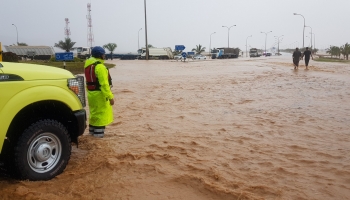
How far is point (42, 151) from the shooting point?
382 centimetres

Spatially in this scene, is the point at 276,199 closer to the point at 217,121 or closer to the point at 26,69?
the point at 26,69

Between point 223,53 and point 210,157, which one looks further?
point 223,53

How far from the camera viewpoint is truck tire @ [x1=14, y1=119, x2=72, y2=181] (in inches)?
143

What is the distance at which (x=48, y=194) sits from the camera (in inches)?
141

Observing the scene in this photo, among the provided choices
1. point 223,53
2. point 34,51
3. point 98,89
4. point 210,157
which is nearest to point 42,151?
point 98,89

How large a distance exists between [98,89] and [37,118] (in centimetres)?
172

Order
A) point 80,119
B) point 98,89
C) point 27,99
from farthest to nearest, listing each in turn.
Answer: point 98,89 < point 80,119 < point 27,99

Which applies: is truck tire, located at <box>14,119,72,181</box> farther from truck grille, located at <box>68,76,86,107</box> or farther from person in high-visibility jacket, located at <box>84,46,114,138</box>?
person in high-visibility jacket, located at <box>84,46,114,138</box>

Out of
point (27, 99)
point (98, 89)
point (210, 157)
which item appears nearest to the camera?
point (27, 99)

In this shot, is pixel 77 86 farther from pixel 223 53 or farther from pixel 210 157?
pixel 223 53

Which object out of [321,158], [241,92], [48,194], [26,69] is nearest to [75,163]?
[48,194]

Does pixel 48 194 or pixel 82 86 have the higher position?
pixel 82 86

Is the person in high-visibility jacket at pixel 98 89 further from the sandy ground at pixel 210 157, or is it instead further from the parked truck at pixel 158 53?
the parked truck at pixel 158 53

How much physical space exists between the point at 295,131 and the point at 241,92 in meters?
6.13
